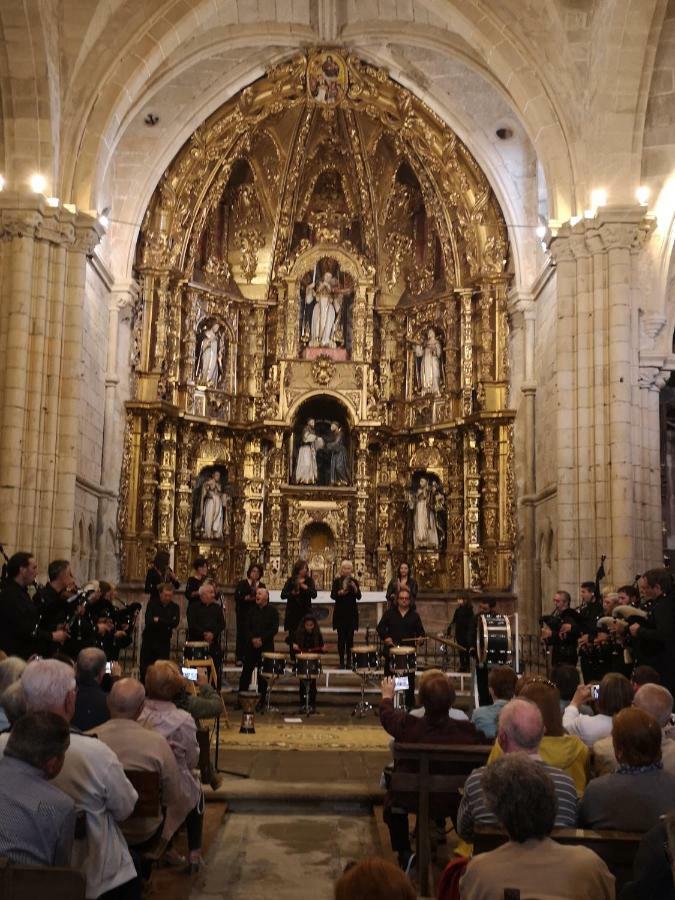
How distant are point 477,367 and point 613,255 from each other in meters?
6.41

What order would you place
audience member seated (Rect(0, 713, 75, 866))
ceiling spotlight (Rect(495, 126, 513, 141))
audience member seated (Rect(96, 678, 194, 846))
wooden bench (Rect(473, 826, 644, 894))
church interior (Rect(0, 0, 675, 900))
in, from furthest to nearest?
ceiling spotlight (Rect(495, 126, 513, 141)) → church interior (Rect(0, 0, 675, 900)) → audience member seated (Rect(96, 678, 194, 846)) → wooden bench (Rect(473, 826, 644, 894)) → audience member seated (Rect(0, 713, 75, 866))

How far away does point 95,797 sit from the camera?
12.9ft

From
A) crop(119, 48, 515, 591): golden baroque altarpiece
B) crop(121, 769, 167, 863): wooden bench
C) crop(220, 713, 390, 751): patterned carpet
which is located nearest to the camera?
crop(121, 769, 167, 863): wooden bench

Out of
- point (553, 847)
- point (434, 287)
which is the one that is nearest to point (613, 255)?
point (434, 287)

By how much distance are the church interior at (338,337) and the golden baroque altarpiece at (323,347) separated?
0.07 m

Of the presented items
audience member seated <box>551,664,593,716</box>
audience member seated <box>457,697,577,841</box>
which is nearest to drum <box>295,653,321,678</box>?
audience member seated <box>551,664,593,716</box>

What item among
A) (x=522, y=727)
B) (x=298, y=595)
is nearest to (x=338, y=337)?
(x=298, y=595)

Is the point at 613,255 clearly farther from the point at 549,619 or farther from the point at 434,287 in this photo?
the point at 434,287

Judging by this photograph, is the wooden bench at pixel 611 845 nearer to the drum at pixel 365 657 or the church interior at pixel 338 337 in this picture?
the church interior at pixel 338 337

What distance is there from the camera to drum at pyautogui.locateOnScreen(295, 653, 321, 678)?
1233 centimetres

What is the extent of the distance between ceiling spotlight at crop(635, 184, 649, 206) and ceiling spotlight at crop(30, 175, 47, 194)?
27.9 ft

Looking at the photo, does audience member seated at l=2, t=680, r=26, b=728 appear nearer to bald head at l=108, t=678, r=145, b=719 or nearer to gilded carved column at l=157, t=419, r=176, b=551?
bald head at l=108, t=678, r=145, b=719

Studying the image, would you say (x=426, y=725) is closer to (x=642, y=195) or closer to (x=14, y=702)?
(x=14, y=702)

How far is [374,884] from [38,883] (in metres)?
1.28
